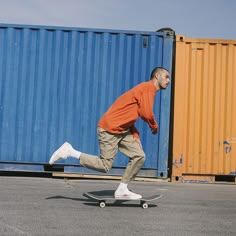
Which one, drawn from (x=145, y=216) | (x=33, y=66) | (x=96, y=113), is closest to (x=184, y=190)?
(x=96, y=113)

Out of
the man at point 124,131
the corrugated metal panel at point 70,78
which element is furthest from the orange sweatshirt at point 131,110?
the corrugated metal panel at point 70,78

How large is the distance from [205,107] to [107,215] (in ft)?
18.8

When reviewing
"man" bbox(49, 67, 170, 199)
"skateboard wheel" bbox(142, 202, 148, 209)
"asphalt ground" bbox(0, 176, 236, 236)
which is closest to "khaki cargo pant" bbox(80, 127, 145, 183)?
"man" bbox(49, 67, 170, 199)

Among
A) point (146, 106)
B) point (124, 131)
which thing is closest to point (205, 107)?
point (124, 131)

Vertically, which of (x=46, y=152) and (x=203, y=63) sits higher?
(x=203, y=63)

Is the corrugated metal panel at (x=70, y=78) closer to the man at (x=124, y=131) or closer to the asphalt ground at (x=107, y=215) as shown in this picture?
the asphalt ground at (x=107, y=215)

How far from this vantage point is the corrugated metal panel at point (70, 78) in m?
10.4

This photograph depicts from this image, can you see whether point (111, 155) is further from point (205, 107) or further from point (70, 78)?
point (205, 107)

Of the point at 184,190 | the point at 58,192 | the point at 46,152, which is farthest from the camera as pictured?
the point at 46,152

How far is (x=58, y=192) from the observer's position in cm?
737

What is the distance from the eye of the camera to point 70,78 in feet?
34.3

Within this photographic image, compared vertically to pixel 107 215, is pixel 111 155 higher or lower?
higher

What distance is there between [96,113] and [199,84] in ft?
7.35

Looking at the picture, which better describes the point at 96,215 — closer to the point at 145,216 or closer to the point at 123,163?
the point at 145,216
